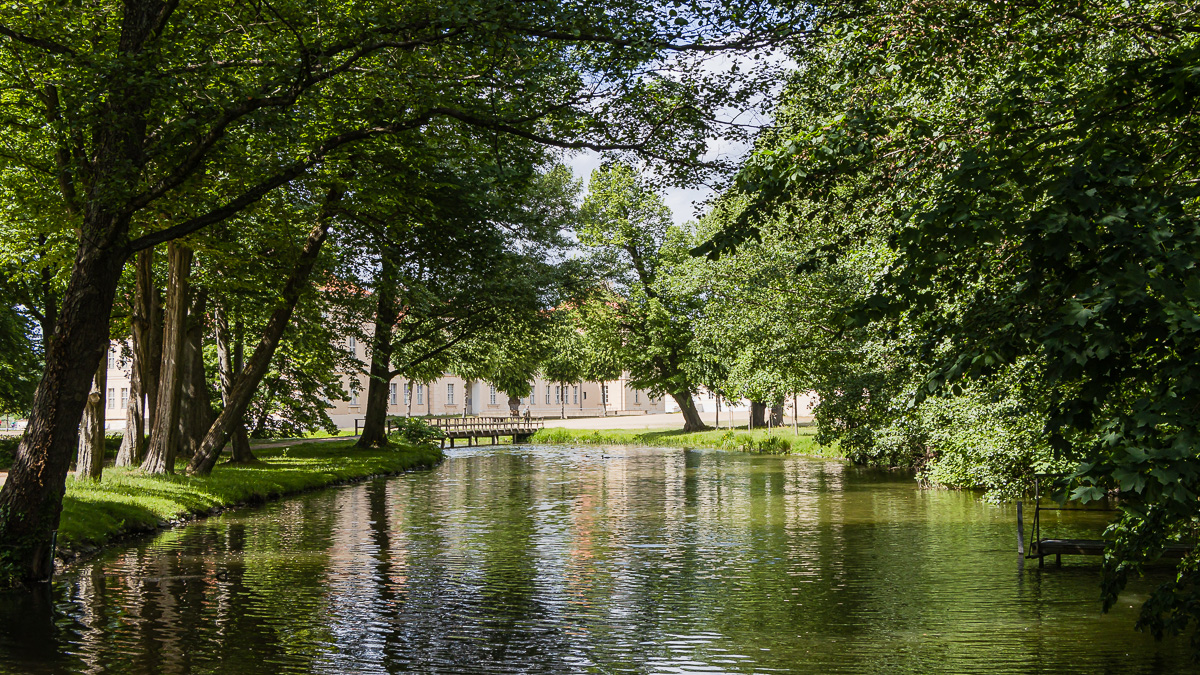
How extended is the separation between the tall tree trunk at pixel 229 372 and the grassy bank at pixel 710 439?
761 inches

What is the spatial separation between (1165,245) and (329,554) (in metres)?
11.7

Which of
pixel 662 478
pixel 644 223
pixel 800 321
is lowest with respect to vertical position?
pixel 662 478

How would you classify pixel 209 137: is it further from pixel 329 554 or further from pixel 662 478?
pixel 662 478

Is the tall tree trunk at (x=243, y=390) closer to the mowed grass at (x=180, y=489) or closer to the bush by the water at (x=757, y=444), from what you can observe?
the mowed grass at (x=180, y=489)

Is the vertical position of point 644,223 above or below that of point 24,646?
above

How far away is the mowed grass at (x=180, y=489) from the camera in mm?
14430

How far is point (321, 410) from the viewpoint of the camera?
3175 cm

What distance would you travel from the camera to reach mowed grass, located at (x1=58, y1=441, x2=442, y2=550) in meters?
14.4

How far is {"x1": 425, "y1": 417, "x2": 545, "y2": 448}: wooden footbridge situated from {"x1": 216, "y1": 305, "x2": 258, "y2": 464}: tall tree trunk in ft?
85.5

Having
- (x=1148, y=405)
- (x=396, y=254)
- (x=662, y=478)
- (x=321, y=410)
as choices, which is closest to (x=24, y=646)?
(x=1148, y=405)

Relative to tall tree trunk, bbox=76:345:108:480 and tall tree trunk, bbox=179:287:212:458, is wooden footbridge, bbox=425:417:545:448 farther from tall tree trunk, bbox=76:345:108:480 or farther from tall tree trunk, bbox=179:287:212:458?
tall tree trunk, bbox=76:345:108:480

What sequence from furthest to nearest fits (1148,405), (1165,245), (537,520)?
(537,520)
(1165,245)
(1148,405)

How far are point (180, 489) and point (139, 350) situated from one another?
3.01m

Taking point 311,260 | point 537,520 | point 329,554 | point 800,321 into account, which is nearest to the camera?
point 329,554
